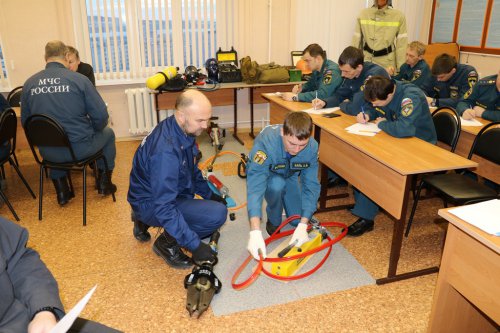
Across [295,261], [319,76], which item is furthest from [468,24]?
[295,261]

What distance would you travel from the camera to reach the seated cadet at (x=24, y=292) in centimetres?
122

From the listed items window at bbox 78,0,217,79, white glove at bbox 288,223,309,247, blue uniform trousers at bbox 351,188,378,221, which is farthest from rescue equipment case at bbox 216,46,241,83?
white glove at bbox 288,223,309,247

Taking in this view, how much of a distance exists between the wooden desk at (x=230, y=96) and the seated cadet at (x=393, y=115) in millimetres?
2237

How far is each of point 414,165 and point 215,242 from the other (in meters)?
1.37

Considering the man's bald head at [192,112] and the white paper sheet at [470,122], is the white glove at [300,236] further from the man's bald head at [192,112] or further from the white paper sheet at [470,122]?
the white paper sheet at [470,122]

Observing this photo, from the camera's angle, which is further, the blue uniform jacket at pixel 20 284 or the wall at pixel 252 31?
the wall at pixel 252 31

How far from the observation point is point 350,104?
3.48 meters

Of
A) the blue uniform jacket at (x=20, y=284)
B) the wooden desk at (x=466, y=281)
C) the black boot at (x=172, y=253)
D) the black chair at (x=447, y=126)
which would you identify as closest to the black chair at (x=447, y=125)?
the black chair at (x=447, y=126)

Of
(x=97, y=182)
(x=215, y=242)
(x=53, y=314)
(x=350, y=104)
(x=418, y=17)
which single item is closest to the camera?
(x=53, y=314)

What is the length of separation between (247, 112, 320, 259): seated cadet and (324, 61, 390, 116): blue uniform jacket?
973mm

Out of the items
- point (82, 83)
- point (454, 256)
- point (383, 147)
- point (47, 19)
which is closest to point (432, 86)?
point (383, 147)

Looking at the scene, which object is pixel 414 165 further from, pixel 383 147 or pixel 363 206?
pixel 363 206

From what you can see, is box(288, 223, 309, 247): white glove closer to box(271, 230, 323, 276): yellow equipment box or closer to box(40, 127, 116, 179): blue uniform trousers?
box(271, 230, 323, 276): yellow equipment box

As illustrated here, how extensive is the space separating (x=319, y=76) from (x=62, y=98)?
2.49 meters
